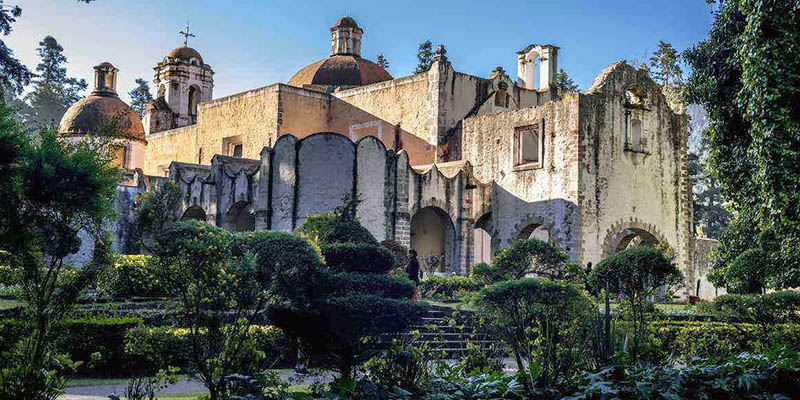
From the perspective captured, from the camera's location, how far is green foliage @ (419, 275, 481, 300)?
2094cm

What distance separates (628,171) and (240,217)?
12.3 metres

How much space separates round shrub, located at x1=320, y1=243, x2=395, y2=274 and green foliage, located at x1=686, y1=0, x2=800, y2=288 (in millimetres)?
5642

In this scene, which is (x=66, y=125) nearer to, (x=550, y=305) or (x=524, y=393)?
(x=550, y=305)

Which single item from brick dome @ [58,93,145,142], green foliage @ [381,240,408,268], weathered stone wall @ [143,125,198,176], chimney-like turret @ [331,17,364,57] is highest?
chimney-like turret @ [331,17,364,57]

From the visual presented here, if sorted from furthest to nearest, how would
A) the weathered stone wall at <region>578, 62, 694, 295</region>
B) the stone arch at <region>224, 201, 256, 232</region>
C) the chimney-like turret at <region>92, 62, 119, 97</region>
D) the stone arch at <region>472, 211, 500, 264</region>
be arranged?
the chimney-like turret at <region>92, 62, 119, 97</region>, the stone arch at <region>224, 201, 256, 232</region>, the stone arch at <region>472, 211, 500, 264</region>, the weathered stone wall at <region>578, 62, 694, 295</region>

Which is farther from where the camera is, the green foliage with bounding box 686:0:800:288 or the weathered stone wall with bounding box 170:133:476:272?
the weathered stone wall with bounding box 170:133:476:272

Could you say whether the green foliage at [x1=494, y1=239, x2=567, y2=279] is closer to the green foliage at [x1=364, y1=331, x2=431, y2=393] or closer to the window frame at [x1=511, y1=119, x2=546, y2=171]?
the green foliage at [x1=364, y1=331, x2=431, y2=393]

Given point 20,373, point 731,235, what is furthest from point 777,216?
point 20,373

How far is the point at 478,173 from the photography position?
88.5 feet

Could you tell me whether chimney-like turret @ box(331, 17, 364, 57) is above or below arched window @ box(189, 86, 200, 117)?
above

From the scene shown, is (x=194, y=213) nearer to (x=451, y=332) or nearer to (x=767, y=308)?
(x=451, y=332)

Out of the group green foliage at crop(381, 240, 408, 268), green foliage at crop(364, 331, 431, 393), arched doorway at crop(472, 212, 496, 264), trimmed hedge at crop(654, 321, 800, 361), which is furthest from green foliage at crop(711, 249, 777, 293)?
green foliage at crop(364, 331, 431, 393)

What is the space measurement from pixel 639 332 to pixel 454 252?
15.2m

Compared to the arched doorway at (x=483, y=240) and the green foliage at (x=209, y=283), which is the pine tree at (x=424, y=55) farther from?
the green foliage at (x=209, y=283)
